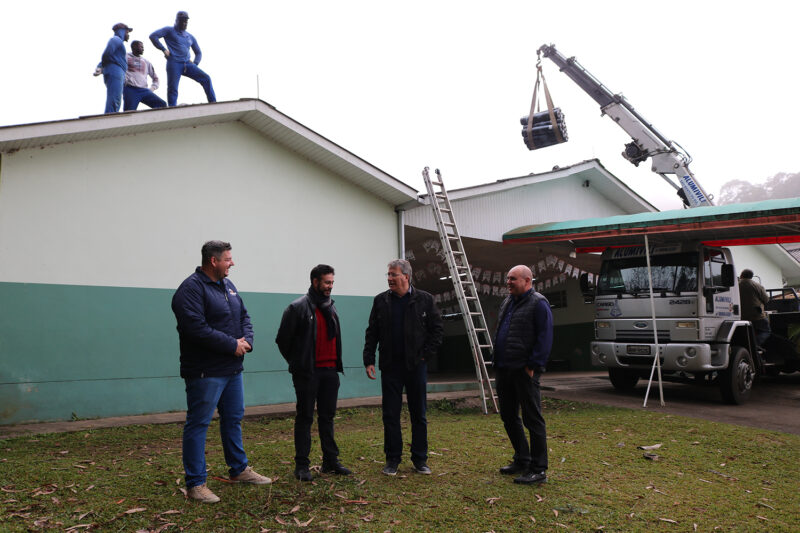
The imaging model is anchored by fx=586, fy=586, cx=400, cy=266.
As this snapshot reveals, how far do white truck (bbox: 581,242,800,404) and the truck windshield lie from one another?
13 mm

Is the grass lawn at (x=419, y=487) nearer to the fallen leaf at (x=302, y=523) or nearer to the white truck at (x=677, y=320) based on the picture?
the fallen leaf at (x=302, y=523)

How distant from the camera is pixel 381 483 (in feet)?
15.3

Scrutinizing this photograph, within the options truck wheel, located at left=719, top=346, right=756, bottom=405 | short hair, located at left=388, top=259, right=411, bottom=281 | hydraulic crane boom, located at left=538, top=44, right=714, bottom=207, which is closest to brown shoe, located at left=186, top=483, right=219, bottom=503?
short hair, located at left=388, top=259, right=411, bottom=281

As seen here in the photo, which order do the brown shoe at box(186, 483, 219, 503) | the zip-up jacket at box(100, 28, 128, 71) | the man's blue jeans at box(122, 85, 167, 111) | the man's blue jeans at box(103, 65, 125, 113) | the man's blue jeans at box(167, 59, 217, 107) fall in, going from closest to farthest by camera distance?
the brown shoe at box(186, 483, 219, 503)
the zip-up jacket at box(100, 28, 128, 71)
the man's blue jeans at box(103, 65, 125, 113)
the man's blue jeans at box(122, 85, 167, 111)
the man's blue jeans at box(167, 59, 217, 107)

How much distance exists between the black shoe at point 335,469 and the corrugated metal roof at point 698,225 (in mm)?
6592

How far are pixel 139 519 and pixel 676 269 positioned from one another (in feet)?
29.1

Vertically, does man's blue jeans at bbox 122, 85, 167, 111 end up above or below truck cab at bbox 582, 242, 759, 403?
above

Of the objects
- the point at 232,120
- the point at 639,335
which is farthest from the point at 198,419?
the point at 639,335

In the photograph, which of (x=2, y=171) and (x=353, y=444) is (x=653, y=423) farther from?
(x=2, y=171)

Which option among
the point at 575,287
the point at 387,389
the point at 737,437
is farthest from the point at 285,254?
the point at 575,287

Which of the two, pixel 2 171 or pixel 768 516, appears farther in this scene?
pixel 2 171

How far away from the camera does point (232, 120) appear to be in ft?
29.7

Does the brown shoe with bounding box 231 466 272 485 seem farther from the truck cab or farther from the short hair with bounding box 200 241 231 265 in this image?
the truck cab

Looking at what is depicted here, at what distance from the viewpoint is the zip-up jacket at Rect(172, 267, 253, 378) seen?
4027 millimetres
